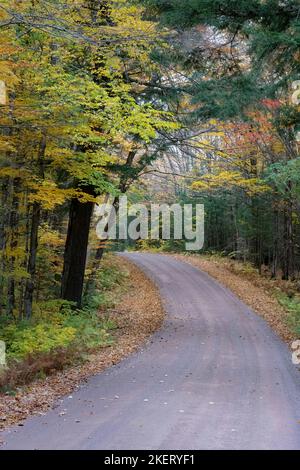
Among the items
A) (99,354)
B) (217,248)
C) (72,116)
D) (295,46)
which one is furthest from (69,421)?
(217,248)

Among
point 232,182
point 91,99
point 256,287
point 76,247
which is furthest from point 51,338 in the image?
point 256,287

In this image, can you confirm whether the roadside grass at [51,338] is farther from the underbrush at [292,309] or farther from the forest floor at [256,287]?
the underbrush at [292,309]

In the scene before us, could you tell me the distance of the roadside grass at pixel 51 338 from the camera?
9.48m

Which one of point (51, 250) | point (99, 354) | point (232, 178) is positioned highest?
point (232, 178)

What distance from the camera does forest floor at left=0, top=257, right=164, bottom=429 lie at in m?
7.58

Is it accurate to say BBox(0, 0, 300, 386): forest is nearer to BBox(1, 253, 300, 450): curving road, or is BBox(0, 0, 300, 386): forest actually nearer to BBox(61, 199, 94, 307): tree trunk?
BBox(61, 199, 94, 307): tree trunk

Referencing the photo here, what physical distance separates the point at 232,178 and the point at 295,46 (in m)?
12.8

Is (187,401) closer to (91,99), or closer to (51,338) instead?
(51,338)

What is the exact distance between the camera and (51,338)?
12.0 m

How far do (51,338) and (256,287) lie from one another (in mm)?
14772

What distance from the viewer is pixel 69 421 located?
6.82 metres

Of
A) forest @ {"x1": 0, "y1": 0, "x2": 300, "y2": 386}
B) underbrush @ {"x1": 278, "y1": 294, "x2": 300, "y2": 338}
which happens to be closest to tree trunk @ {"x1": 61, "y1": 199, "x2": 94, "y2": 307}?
forest @ {"x1": 0, "y1": 0, "x2": 300, "y2": 386}

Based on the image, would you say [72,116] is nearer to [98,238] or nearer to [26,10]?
[26,10]

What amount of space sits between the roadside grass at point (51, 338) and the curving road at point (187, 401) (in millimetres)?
1085
